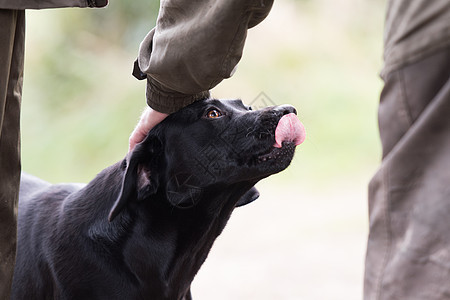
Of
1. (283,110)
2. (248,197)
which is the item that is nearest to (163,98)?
(283,110)

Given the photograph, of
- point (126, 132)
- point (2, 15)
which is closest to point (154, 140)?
point (2, 15)

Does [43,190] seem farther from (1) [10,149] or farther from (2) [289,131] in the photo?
(2) [289,131]

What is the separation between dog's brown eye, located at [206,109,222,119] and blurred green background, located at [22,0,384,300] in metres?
3.02

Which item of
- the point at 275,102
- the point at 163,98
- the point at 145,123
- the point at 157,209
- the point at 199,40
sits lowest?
the point at 275,102

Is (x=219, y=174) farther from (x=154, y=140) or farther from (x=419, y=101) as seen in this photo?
(x=419, y=101)

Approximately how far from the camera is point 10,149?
7.20 feet

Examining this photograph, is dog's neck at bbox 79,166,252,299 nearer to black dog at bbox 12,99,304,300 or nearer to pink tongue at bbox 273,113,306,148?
black dog at bbox 12,99,304,300

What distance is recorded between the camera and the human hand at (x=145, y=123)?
2.74 m

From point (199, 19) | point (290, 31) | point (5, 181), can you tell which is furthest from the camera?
point (290, 31)

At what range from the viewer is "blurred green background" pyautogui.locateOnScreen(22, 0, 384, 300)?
6.31 m

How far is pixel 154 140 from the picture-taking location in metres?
2.82

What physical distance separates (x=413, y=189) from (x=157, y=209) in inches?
63.2

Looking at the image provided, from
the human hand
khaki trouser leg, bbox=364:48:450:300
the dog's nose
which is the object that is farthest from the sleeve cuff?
khaki trouser leg, bbox=364:48:450:300

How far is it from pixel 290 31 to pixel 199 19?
8324 millimetres
